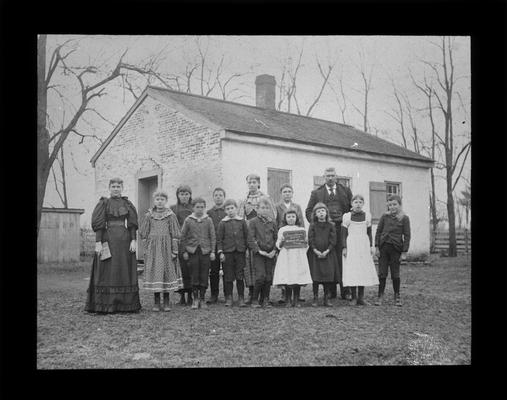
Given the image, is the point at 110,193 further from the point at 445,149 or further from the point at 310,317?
the point at 445,149

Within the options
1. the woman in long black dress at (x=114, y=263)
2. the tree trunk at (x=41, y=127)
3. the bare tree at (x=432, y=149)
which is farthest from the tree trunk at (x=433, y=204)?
the tree trunk at (x=41, y=127)

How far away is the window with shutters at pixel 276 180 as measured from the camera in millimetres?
6174

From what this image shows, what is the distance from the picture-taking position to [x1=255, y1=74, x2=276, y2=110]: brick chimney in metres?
5.83

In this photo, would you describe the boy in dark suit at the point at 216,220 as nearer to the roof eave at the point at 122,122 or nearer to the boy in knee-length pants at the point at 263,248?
the boy in knee-length pants at the point at 263,248

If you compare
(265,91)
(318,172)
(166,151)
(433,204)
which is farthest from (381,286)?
(166,151)

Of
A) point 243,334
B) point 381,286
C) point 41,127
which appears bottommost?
point 243,334

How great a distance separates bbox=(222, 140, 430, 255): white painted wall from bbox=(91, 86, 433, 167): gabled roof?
0.15 m

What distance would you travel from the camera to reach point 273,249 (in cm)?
605

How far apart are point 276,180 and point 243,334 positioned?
1.82m

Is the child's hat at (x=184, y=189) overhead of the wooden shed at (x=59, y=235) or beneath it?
overhead

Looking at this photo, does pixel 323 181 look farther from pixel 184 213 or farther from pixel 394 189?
pixel 184 213

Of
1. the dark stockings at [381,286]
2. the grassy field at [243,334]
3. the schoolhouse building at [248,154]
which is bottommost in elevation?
the grassy field at [243,334]

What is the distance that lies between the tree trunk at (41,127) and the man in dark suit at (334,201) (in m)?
2.52
